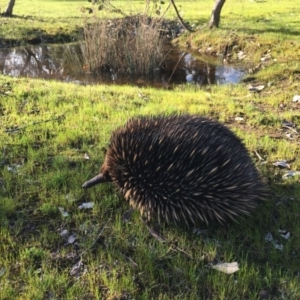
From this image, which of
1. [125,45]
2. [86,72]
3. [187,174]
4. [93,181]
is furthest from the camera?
[86,72]

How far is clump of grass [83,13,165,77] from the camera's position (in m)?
10.9

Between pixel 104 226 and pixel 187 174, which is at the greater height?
pixel 187 174

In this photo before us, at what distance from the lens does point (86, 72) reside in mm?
11773

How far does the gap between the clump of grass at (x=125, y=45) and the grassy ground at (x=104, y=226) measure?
432 cm

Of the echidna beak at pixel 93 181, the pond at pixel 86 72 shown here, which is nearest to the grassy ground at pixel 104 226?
the echidna beak at pixel 93 181

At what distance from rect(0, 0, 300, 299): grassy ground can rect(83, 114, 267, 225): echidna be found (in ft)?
0.64

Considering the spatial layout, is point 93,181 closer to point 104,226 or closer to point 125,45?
point 104,226

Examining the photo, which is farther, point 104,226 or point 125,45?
point 125,45

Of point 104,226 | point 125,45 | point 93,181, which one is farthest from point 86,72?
point 104,226

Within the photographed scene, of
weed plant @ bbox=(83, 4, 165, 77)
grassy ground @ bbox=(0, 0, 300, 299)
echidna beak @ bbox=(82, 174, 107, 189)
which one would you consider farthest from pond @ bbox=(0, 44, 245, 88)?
echidna beak @ bbox=(82, 174, 107, 189)

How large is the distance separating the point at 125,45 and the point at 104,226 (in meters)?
8.18

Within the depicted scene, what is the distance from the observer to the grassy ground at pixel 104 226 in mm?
3064

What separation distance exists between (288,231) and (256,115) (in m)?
3.15

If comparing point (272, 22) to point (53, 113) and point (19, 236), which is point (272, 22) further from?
point (19, 236)
